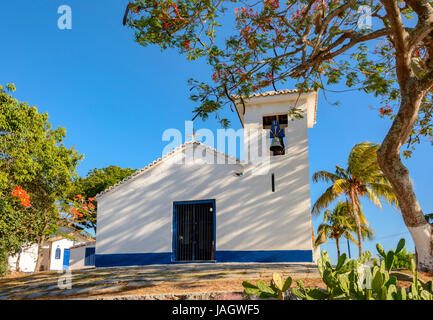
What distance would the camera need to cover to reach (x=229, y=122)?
29.7 feet

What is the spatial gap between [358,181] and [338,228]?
918cm

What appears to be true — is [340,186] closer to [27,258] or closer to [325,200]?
[325,200]

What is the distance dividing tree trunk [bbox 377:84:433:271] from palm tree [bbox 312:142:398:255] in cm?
1009

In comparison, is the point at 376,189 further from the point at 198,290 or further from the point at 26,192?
the point at 26,192

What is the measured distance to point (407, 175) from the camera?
6957 mm

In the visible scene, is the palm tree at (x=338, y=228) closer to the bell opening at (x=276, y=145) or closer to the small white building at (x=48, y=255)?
the bell opening at (x=276, y=145)

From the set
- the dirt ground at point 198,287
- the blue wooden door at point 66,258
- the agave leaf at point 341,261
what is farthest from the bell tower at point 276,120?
the agave leaf at point 341,261

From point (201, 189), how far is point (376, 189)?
990cm

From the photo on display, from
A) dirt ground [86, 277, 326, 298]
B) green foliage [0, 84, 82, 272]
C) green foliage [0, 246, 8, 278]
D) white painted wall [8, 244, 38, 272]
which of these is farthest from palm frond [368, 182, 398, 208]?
white painted wall [8, 244, 38, 272]

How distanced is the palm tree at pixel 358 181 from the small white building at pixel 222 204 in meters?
4.69

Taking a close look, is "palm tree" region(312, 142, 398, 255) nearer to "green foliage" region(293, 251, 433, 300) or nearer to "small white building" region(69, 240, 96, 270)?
"green foliage" region(293, 251, 433, 300)

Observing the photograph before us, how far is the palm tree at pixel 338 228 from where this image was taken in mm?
24062

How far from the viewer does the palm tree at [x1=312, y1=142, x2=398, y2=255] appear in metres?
16.9
